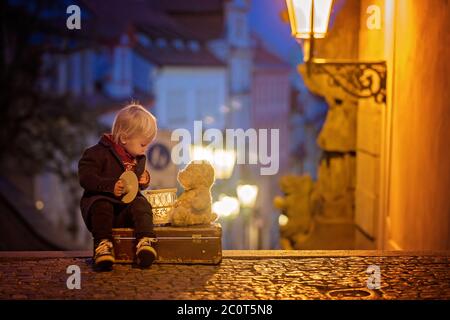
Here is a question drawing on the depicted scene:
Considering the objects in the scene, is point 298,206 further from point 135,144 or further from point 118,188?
point 118,188

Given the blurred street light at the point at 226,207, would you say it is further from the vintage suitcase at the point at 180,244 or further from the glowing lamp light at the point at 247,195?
the vintage suitcase at the point at 180,244

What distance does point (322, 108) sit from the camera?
35.4 metres

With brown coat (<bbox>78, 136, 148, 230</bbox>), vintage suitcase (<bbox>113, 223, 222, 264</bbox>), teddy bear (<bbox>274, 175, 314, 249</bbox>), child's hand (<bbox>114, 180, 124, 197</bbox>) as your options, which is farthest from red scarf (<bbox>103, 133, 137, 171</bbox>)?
teddy bear (<bbox>274, 175, 314, 249</bbox>)

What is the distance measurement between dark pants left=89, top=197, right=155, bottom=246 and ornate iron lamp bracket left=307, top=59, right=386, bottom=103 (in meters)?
3.42

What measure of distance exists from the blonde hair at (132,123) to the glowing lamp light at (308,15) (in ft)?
9.60

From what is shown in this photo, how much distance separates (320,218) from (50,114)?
10954mm

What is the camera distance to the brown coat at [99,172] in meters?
6.39

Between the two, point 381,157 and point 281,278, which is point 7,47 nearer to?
point 381,157

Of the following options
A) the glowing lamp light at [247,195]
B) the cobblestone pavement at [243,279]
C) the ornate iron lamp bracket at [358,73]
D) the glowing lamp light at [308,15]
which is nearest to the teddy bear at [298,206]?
the ornate iron lamp bracket at [358,73]

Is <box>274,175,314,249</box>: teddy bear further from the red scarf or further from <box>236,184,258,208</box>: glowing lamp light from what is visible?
the red scarf

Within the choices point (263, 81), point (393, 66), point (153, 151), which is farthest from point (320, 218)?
point (263, 81)

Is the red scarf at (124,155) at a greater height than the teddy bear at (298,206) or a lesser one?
greater

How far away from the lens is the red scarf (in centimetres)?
654

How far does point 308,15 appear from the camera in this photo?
8.93 meters
